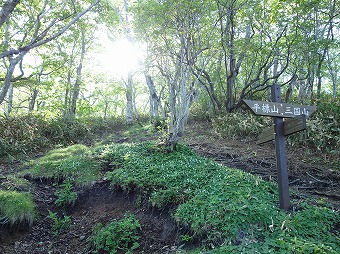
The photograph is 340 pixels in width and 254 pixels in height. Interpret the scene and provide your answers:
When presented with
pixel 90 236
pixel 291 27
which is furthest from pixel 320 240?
pixel 291 27

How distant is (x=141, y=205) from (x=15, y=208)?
2.44 metres

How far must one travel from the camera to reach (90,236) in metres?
4.78

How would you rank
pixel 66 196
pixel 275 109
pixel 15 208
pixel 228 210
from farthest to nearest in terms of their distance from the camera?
1. pixel 66 196
2. pixel 15 208
3. pixel 275 109
4. pixel 228 210

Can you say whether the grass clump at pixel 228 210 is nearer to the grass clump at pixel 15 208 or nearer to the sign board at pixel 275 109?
the sign board at pixel 275 109

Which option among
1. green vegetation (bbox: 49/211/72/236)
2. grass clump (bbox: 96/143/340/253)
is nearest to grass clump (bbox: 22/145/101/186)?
grass clump (bbox: 96/143/340/253)

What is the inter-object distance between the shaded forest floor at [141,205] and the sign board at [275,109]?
5.45 feet

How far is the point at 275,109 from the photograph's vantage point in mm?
4238

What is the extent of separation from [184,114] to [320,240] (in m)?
4.19

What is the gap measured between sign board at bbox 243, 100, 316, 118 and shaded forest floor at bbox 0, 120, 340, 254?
5.45ft

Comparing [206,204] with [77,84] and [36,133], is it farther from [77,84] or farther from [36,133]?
[77,84]

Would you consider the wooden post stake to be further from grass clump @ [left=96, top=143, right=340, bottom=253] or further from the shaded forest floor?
the shaded forest floor

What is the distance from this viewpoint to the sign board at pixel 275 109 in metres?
4.00

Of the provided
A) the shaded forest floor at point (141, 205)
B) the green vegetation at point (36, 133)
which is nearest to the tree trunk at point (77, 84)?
the green vegetation at point (36, 133)

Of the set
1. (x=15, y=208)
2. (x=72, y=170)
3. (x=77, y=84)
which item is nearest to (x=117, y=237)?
(x=15, y=208)
